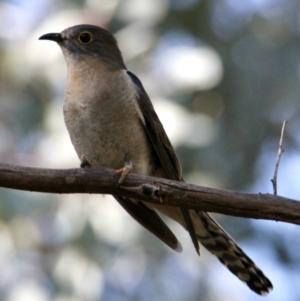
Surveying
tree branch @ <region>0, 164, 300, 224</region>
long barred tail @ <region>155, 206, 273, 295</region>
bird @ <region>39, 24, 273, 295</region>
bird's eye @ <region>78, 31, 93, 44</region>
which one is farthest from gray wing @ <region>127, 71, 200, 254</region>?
tree branch @ <region>0, 164, 300, 224</region>

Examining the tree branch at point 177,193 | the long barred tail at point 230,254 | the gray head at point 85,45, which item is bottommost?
the tree branch at point 177,193

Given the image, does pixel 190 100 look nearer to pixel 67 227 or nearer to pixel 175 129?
pixel 175 129

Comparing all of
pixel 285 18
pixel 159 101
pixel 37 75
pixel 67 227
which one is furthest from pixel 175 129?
pixel 285 18

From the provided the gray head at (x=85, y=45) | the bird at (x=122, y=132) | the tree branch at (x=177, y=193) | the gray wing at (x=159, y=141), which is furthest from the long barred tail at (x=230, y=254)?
the tree branch at (x=177, y=193)

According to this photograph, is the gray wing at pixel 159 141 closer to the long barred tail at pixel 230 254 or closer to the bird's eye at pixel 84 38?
the long barred tail at pixel 230 254

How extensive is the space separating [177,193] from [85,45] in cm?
220

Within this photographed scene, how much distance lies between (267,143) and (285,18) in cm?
174

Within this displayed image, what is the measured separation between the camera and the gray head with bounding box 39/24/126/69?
5.90 meters

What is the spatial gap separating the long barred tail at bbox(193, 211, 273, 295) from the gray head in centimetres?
145

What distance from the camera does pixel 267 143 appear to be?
28.1 feet

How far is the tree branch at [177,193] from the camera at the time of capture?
4105 mm

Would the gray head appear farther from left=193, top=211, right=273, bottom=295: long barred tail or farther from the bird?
left=193, top=211, right=273, bottom=295: long barred tail

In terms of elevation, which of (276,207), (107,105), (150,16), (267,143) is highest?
(150,16)

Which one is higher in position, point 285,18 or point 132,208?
point 285,18
